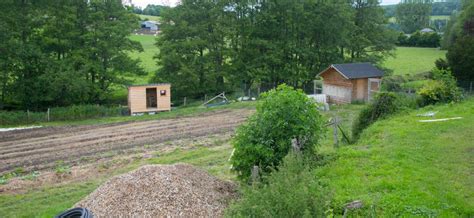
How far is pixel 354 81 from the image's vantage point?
96.5 feet

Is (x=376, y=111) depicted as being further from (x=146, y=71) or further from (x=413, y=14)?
(x=413, y=14)

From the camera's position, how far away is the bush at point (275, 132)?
10648 millimetres

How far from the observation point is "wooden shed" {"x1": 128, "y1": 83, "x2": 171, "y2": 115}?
29906mm

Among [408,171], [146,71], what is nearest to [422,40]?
[146,71]

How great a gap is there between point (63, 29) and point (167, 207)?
2592 centimetres

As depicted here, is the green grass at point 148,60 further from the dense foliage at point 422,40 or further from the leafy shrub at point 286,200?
the dense foliage at point 422,40

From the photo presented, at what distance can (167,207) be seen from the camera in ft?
30.7

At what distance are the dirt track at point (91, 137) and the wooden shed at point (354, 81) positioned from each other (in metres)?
7.08

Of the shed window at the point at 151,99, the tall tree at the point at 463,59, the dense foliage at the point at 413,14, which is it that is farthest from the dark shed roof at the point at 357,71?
the dense foliage at the point at 413,14

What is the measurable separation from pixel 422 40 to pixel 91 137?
68042 mm

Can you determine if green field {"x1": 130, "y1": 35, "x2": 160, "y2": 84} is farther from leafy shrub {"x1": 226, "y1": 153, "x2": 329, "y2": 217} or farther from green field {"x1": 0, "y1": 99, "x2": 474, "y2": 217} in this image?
leafy shrub {"x1": 226, "y1": 153, "x2": 329, "y2": 217}

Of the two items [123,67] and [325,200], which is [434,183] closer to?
[325,200]

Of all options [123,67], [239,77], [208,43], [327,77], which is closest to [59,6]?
[123,67]

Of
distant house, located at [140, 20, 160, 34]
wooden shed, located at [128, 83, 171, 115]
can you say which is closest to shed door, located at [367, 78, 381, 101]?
wooden shed, located at [128, 83, 171, 115]
